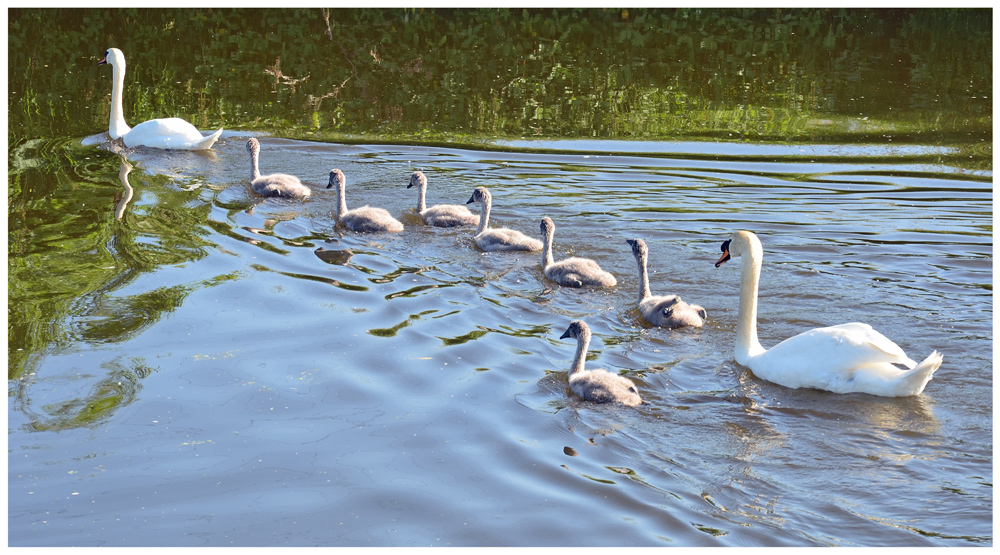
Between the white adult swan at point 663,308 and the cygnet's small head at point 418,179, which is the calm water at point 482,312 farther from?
the cygnet's small head at point 418,179

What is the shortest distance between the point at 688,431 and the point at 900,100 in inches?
462

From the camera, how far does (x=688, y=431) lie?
6.12m

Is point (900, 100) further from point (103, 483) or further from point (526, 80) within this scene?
point (103, 483)

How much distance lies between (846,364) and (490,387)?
2.29 meters

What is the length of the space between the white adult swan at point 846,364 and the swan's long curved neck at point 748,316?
0.75 feet

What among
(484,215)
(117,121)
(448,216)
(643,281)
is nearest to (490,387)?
(643,281)

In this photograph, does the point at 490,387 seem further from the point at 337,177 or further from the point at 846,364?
the point at 337,177

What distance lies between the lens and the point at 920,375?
6.39m

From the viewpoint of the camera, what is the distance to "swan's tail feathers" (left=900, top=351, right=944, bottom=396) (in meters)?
6.23

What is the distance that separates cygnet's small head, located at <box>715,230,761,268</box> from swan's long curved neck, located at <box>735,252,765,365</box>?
6 cm

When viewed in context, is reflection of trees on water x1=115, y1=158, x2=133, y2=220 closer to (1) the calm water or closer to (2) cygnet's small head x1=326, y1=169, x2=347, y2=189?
(1) the calm water

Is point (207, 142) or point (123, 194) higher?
point (207, 142)

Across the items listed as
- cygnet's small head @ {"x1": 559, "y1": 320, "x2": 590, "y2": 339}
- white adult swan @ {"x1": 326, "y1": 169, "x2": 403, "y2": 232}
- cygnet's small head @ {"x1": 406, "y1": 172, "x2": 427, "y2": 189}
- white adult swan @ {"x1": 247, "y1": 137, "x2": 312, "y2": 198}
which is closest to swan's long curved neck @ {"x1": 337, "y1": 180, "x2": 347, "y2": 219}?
white adult swan @ {"x1": 326, "y1": 169, "x2": 403, "y2": 232}

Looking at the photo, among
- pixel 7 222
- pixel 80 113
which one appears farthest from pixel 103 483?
pixel 80 113
